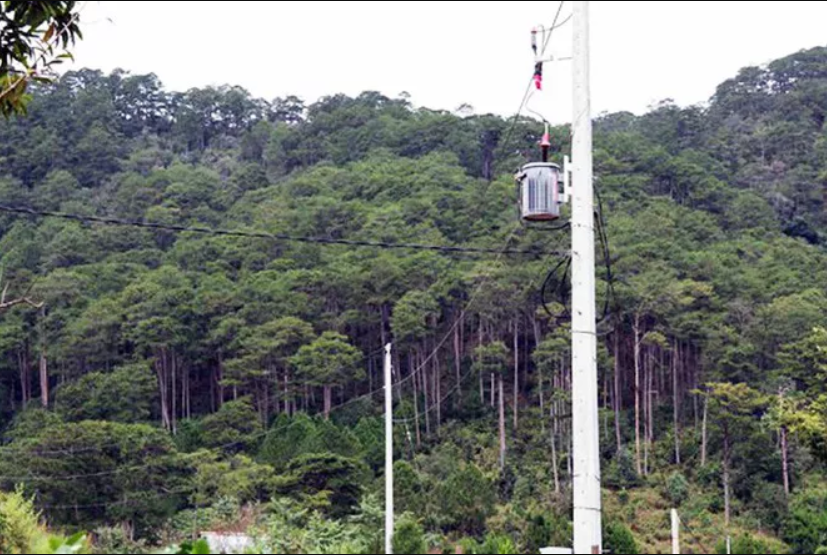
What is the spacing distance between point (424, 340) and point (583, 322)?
35.8 meters

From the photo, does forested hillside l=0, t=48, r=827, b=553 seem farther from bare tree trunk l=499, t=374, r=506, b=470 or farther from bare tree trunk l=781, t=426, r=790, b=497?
bare tree trunk l=781, t=426, r=790, b=497

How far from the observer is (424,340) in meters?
43.2

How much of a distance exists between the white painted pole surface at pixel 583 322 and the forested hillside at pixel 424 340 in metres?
14.5

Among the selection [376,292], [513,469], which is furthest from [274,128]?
[513,469]

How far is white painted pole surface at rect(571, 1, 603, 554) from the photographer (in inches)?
282

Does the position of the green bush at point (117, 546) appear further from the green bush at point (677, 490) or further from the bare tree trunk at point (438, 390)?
the green bush at point (677, 490)

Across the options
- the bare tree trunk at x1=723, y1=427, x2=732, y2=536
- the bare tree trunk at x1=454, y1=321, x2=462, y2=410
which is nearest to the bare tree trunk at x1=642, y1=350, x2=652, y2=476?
the bare tree trunk at x1=723, y1=427, x2=732, y2=536

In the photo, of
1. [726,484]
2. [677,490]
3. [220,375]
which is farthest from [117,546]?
[220,375]

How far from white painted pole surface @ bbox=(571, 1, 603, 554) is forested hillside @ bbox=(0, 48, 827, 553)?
14.5m

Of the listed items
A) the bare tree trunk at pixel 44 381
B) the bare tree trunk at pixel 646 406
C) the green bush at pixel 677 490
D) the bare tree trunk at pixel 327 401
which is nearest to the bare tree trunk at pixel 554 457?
the bare tree trunk at pixel 646 406

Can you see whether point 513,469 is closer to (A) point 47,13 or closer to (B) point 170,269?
(B) point 170,269

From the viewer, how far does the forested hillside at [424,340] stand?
1200 inches

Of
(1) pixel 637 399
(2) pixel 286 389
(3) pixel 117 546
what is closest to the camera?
(3) pixel 117 546

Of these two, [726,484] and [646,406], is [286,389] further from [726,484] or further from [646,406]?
[726,484]
